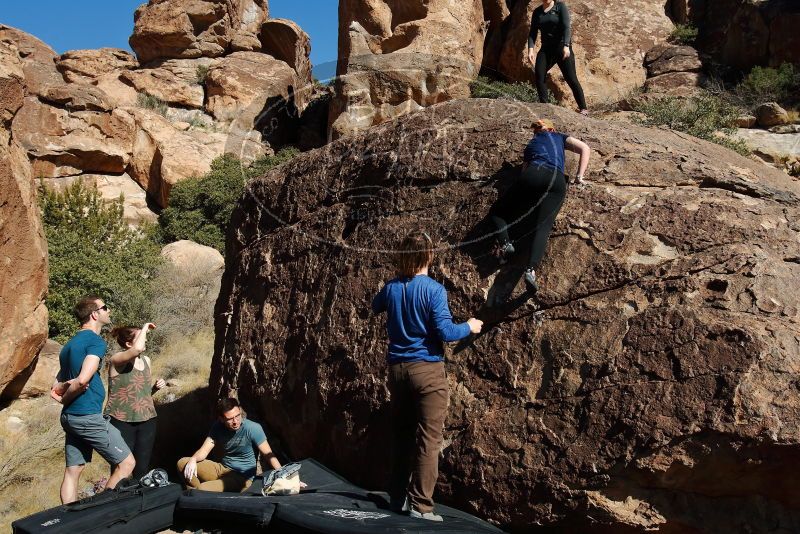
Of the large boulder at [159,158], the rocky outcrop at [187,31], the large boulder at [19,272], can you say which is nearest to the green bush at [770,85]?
the large boulder at [19,272]

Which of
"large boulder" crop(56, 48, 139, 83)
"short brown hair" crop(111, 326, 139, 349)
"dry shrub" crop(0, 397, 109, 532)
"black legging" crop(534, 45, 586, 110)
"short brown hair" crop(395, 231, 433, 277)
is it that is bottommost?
"dry shrub" crop(0, 397, 109, 532)

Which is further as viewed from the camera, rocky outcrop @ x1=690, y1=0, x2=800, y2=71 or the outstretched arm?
rocky outcrop @ x1=690, y1=0, x2=800, y2=71

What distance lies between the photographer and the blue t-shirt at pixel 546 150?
14.0 ft

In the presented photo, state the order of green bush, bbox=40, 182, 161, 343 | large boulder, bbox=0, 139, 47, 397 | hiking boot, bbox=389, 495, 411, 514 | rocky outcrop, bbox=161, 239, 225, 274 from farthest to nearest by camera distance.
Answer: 1. rocky outcrop, bbox=161, 239, 225, 274
2. green bush, bbox=40, 182, 161, 343
3. large boulder, bbox=0, 139, 47, 397
4. hiking boot, bbox=389, 495, 411, 514

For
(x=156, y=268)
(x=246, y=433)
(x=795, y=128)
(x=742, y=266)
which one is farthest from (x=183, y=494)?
(x=795, y=128)

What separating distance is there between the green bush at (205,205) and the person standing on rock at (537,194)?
52.3 ft

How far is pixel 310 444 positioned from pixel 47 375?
18.3ft

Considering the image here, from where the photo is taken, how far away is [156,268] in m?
14.7

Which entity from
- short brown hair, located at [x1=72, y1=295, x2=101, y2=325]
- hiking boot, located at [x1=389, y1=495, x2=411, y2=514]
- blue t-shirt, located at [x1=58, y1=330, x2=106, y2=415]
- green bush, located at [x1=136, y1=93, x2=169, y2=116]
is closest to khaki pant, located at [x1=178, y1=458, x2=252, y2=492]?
blue t-shirt, located at [x1=58, y1=330, x2=106, y2=415]

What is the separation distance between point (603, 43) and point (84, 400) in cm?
1578

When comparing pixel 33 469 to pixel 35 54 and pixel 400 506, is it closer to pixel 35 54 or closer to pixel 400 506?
pixel 400 506

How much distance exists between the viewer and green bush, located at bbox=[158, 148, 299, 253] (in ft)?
65.6

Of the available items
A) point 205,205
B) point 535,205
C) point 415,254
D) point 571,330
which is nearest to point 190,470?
point 415,254

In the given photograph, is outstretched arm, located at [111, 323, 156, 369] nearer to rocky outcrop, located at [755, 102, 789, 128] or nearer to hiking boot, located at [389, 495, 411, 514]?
hiking boot, located at [389, 495, 411, 514]
